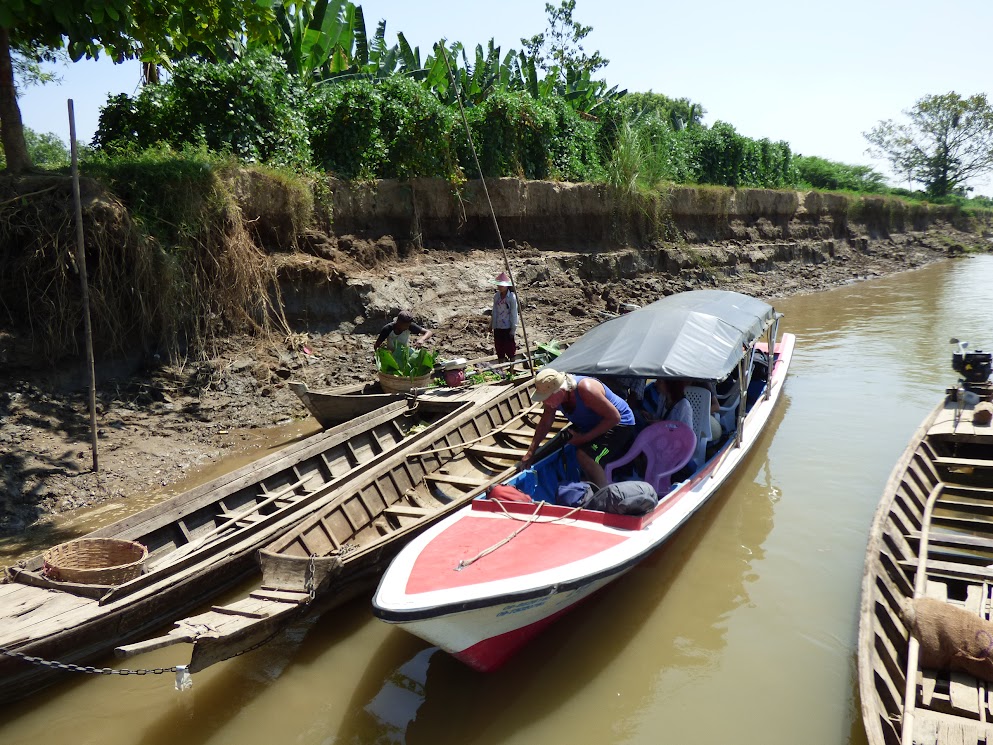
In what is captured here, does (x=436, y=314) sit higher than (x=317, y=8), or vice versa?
(x=317, y=8)

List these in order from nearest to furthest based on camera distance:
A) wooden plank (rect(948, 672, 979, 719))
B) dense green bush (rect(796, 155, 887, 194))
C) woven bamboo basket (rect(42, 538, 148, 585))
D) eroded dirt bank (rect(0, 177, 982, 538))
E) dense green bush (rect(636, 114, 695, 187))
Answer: wooden plank (rect(948, 672, 979, 719)) → woven bamboo basket (rect(42, 538, 148, 585)) → eroded dirt bank (rect(0, 177, 982, 538)) → dense green bush (rect(636, 114, 695, 187)) → dense green bush (rect(796, 155, 887, 194))

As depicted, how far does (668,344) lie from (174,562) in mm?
4671

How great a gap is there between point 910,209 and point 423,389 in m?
36.1

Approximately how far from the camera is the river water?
4.44 metres

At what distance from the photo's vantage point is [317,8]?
14.2 m

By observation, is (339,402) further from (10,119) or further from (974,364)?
(974,364)

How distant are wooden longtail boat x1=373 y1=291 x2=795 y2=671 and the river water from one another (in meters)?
0.47

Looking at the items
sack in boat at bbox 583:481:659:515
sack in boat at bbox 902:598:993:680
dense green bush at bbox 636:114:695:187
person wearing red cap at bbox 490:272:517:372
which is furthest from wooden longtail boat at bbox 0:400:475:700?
dense green bush at bbox 636:114:695:187

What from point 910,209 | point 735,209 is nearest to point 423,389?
point 735,209

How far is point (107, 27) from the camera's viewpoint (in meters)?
8.09

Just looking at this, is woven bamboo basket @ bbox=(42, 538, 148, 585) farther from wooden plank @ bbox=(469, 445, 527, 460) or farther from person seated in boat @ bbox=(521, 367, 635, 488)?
wooden plank @ bbox=(469, 445, 527, 460)

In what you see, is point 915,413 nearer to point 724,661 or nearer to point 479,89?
point 724,661

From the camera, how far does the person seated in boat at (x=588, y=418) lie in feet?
20.2

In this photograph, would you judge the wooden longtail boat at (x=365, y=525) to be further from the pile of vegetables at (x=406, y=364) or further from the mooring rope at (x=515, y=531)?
the pile of vegetables at (x=406, y=364)
